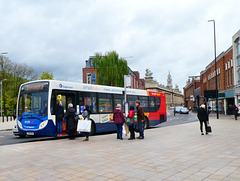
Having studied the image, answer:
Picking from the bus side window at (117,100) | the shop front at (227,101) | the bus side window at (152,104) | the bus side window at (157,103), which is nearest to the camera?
the bus side window at (117,100)

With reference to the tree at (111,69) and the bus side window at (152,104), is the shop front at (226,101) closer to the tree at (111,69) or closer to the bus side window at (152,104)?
the tree at (111,69)

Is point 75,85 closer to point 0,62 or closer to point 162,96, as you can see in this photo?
point 162,96

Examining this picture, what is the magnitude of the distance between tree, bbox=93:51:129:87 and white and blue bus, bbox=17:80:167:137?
3109 centimetres

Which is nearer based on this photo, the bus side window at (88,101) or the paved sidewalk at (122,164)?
the paved sidewalk at (122,164)

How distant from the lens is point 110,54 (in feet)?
Answer: 161

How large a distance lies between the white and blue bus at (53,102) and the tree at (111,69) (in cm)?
3109

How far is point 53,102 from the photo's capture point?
12094 mm

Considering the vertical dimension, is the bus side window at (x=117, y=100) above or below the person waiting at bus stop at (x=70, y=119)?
above

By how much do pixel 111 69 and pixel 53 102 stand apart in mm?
35959

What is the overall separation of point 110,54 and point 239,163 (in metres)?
43.7

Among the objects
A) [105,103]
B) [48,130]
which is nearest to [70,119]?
[48,130]

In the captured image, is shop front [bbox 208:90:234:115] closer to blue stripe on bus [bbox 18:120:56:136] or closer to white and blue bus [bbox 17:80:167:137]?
white and blue bus [bbox 17:80:167:137]

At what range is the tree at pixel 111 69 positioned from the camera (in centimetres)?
4777

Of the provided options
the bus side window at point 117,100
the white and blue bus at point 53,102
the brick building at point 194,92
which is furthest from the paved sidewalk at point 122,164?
the brick building at point 194,92
